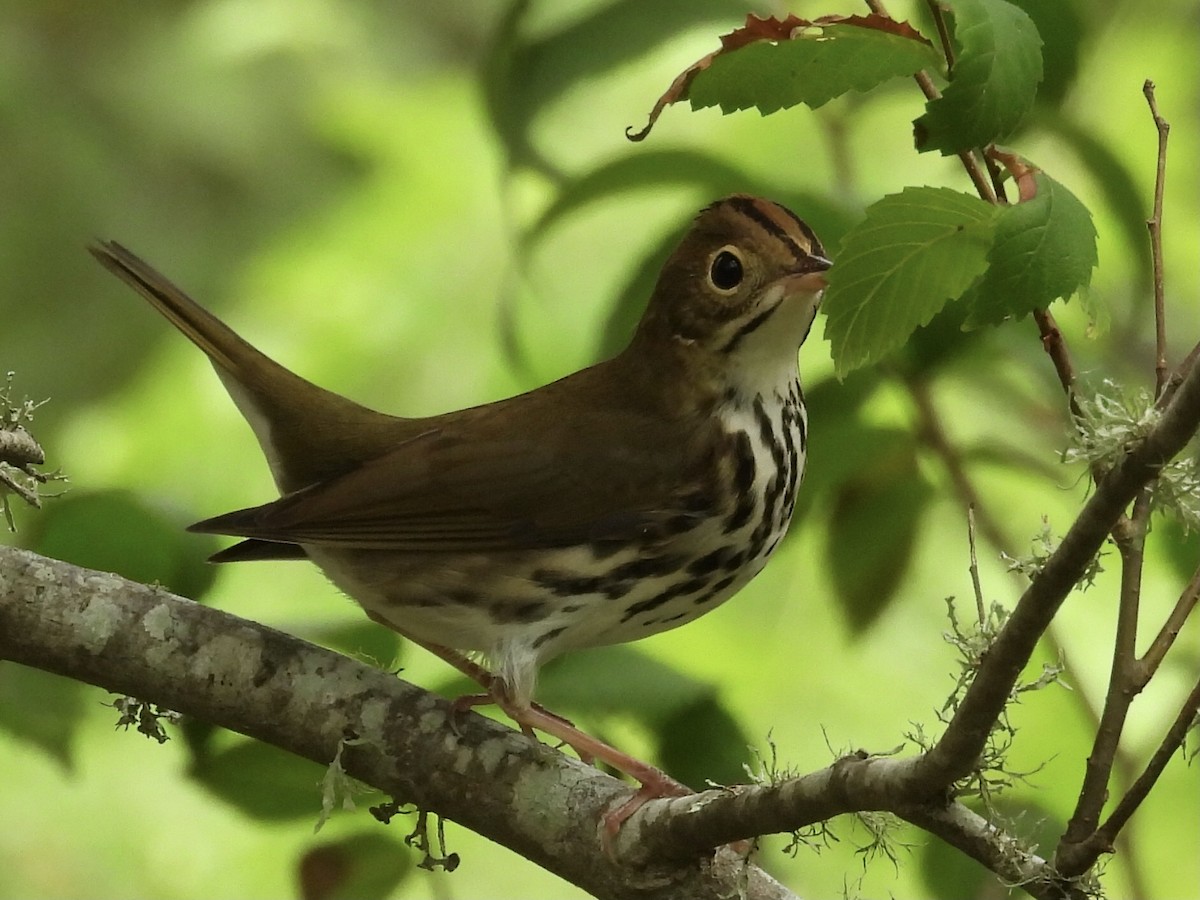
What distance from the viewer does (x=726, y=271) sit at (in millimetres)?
1464

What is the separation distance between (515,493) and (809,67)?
27.3 inches

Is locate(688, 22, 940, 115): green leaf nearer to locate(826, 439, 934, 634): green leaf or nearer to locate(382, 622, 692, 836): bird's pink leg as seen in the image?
locate(382, 622, 692, 836): bird's pink leg

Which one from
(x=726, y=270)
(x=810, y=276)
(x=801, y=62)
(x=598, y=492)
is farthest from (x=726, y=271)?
(x=801, y=62)

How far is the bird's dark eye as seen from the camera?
145 centimetres

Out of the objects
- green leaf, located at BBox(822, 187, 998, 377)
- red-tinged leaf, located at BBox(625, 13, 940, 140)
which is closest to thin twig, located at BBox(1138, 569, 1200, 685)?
green leaf, located at BBox(822, 187, 998, 377)

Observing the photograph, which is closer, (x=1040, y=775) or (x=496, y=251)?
(x=1040, y=775)

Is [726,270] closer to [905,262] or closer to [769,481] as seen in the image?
[769,481]

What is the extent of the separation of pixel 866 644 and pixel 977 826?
5.57 ft

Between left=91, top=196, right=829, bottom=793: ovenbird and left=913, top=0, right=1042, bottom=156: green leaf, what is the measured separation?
48cm

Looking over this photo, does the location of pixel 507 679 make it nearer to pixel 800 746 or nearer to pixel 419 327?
pixel 800 746

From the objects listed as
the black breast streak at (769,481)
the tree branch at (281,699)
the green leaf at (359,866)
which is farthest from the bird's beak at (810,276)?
the green leaf at (359,866)

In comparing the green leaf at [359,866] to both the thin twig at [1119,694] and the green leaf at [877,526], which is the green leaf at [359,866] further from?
the thin twig at [1119,694]

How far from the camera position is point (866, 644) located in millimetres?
2564

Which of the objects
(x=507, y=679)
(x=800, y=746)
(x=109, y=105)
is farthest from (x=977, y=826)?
(x=109, y=105)
